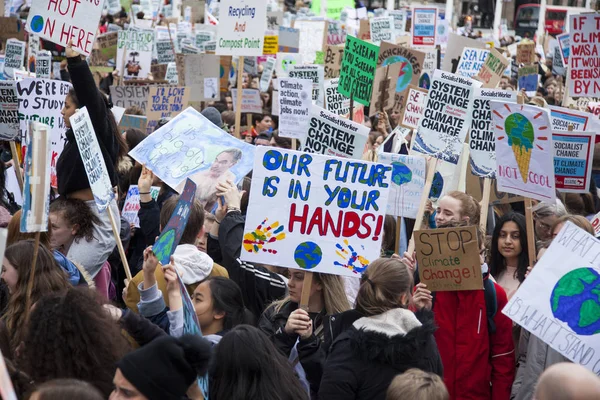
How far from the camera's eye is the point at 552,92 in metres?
17.8

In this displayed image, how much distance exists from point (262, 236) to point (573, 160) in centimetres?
316

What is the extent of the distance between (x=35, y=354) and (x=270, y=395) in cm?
83

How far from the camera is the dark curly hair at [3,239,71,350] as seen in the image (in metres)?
4.05


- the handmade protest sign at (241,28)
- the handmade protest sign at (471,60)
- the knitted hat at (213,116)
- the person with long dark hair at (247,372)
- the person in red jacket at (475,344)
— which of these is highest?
the handmade protest sign at (241,28)

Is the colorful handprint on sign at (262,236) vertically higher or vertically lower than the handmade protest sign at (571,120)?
lower

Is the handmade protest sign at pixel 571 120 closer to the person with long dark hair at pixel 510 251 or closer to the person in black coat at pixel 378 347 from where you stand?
the person with long dark hair at pixel 510 251

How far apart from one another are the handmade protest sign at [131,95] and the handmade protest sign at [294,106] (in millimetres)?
3089

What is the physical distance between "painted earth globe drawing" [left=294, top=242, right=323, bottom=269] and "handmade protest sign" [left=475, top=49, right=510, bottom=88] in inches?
258

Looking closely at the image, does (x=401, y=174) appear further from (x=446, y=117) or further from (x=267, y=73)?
(x=267, y=73)

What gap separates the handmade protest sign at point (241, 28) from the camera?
10734 mm

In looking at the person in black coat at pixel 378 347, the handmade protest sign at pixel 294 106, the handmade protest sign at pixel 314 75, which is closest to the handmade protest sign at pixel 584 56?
the handmade protest sign at pixel 294 106

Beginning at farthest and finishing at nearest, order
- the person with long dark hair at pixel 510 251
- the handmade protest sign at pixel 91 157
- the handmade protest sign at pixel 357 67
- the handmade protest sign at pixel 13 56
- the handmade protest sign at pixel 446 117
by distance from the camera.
Result: the handmade protest sign at pixel 13 56, the handmade protest sign at pixel 357 67, the handmade protest sign at pixel 446 117, the person with long dark hair at pixel 510 251, the handmade protest sign at pixel 91 157

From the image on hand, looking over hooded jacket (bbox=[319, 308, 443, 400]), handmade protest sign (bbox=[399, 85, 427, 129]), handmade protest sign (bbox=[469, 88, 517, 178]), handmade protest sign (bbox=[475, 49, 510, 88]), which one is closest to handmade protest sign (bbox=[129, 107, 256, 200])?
handmade protest sign (bbox=[469, 88, 517, 178])

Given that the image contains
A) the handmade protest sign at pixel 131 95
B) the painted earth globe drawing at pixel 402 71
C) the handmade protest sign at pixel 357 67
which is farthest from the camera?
the handmade protest sign at pixel 131 95
